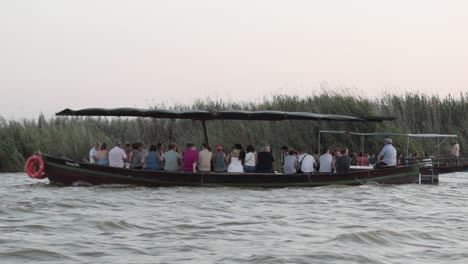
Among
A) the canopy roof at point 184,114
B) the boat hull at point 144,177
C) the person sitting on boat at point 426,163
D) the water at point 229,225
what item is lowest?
the water at point 229,225

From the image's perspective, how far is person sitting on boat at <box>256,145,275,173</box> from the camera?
21.4 metres

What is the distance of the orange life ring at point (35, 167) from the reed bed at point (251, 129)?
7652 millimetres

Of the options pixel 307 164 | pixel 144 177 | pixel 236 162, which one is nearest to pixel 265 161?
pixel 236 162

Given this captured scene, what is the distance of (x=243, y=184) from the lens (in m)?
20.7

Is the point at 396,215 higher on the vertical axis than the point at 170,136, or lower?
lower

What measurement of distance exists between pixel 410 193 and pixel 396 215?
5218 mm

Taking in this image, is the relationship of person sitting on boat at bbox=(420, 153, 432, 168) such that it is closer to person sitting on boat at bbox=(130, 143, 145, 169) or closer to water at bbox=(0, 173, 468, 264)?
water at bbox=(0, 173, 468, 264)

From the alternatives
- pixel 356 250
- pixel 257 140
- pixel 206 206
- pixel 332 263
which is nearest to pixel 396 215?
pixel 206 206

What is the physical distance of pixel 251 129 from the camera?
30625 millimetres

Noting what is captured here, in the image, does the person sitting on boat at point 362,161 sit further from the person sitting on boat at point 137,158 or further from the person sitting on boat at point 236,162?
the person sitting on boat at point 137,158

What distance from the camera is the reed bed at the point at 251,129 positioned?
29.8 m

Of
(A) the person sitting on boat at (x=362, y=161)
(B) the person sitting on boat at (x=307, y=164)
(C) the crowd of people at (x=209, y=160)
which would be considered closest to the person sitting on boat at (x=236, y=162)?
(C) the crowd of people at (x=209, y=160)

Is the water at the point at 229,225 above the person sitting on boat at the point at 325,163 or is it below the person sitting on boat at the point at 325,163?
below

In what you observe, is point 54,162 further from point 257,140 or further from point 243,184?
point 257,140
